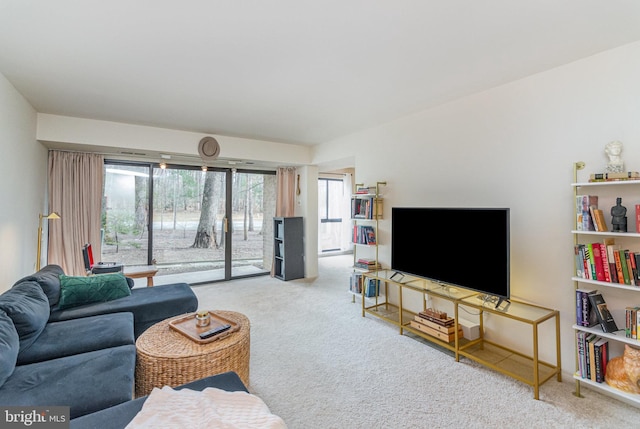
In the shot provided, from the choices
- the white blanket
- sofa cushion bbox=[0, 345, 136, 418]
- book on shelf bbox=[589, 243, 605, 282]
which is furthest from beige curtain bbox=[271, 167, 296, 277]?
book on shelf bbox=[589, 243, 605, 282]

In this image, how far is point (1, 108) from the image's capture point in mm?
2488

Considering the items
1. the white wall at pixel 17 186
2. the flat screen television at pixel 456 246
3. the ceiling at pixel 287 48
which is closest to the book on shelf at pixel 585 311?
the flat screen television at pixel 456 246

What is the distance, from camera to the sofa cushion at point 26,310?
6.09 feet

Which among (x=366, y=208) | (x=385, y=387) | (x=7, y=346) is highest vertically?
(x=366, y=208)

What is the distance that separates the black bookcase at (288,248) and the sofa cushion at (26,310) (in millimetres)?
3559

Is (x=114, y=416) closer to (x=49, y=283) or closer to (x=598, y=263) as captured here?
(x=49, y=283)

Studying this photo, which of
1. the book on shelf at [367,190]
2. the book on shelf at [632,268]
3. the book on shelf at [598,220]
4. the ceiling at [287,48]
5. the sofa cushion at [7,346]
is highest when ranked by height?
the ceiling at [287,48]

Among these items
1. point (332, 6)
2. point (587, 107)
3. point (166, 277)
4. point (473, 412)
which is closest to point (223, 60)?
point (332, 6)

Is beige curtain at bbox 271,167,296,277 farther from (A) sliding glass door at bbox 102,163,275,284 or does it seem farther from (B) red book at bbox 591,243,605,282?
(B) red book at bbox 591,243,605,282

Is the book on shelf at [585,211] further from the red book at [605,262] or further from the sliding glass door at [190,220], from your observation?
the sliding glass door at [190,220]

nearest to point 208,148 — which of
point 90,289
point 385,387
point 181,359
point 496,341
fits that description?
point 90,289

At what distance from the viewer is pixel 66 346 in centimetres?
196

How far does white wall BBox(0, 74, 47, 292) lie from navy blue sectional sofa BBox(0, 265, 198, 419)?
1.41 ft

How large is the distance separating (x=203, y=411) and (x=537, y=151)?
10.0 feet
